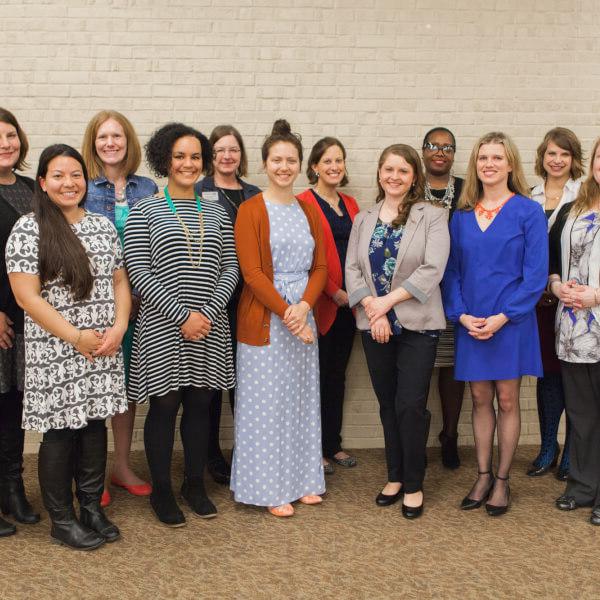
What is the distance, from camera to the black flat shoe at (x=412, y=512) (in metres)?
3.13

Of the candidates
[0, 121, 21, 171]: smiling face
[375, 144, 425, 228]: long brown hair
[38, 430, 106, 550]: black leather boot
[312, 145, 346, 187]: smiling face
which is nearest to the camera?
[38, 430, 106, 550]: black leather boot

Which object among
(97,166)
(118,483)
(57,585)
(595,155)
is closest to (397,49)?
(595,155)

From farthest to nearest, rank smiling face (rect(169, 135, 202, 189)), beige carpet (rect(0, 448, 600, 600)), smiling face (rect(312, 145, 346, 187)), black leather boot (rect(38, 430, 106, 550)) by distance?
smiling face (rect(312, 145, 346, 187))
smiling face (rect(169, 135, 202, 189))
black leather boot (rect(38, 430, 106, 550))
beige carpet (rect(0, 448, 600, 600))

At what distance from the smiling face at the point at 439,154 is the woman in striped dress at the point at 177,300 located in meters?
1.27

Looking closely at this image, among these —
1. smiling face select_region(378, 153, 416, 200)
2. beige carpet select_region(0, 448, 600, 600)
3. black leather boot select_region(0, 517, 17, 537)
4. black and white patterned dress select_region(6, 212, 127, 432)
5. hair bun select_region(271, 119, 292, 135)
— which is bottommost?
beige carpet select_region(0, 448, 600, 600)

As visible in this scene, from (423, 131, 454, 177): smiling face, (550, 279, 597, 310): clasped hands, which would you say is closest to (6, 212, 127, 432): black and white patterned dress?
(423, 131, 454, 177): smiling face

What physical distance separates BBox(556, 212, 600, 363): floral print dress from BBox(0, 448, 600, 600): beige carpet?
779mm

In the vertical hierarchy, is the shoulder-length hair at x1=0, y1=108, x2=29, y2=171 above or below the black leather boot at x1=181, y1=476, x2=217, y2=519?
above

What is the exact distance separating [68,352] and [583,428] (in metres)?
2.38

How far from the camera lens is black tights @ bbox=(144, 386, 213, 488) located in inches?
118

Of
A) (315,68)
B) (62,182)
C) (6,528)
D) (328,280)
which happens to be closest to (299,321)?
(328,280)

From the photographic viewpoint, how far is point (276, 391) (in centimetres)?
312

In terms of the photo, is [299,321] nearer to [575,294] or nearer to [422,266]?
[422,266]

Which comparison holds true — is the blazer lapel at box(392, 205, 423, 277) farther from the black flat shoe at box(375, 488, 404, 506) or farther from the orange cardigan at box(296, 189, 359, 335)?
the black flat shoe at box(375, 488, 404, 506)
